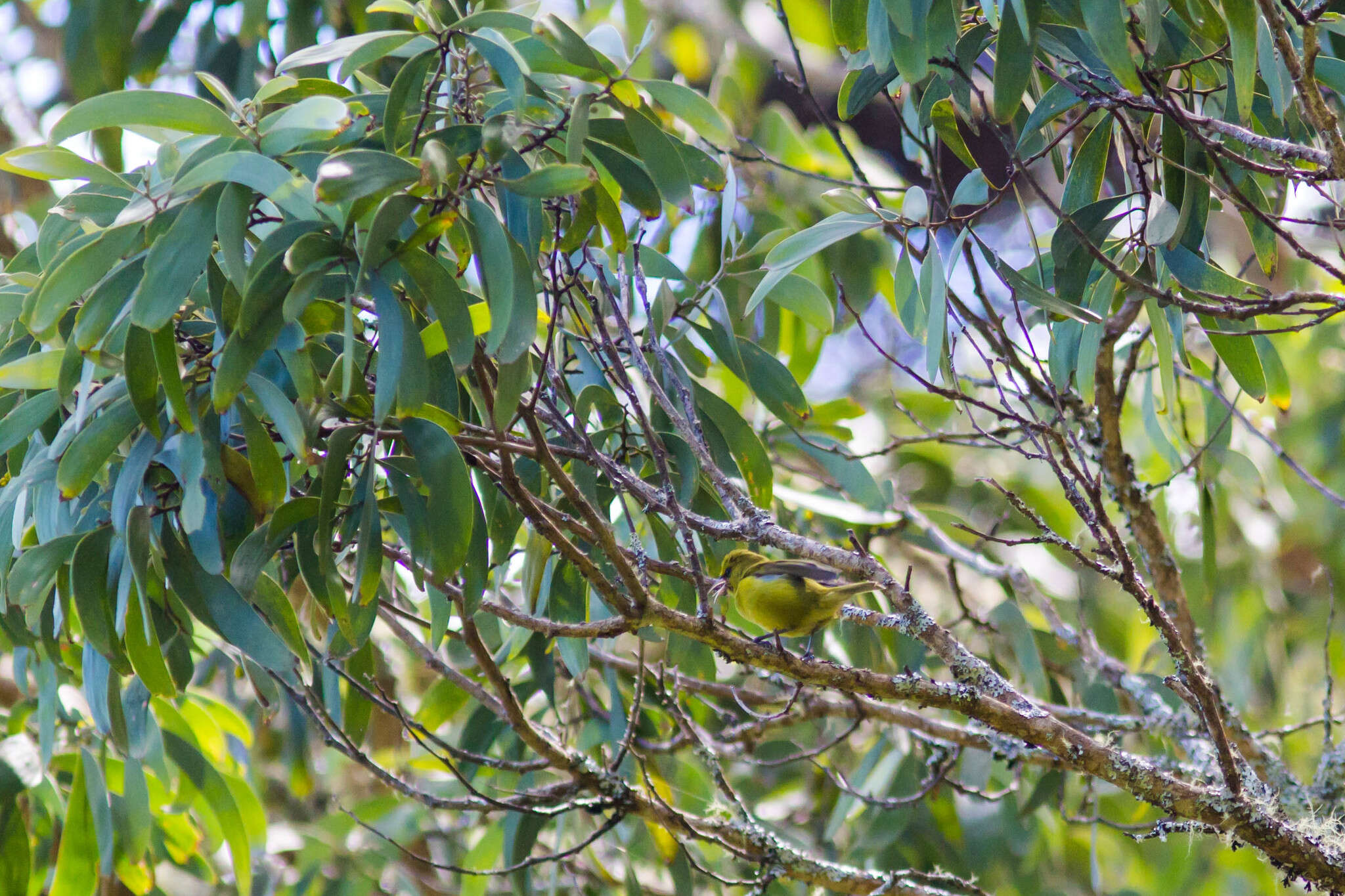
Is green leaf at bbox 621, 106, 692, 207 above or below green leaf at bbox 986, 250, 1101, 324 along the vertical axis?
above

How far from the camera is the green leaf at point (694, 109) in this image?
1708mm

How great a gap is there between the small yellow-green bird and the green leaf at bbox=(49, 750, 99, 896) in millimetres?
1714

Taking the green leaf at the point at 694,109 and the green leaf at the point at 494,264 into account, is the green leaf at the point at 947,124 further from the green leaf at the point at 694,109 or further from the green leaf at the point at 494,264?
the green leaf at the point at 494,264

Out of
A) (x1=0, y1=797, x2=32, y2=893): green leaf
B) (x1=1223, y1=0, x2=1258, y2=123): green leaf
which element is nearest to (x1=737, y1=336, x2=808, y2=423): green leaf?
(x1=1223, y1=0, x2=1258, y2=123): green leaf

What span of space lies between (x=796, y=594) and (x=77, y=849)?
1.93m

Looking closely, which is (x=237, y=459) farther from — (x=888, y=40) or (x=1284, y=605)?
(x=1284, y=605)

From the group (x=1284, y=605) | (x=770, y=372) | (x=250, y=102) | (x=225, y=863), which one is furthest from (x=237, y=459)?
(x=1284, y=605)

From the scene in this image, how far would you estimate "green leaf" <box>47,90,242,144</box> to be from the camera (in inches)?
61.0

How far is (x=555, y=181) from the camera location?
1.49m

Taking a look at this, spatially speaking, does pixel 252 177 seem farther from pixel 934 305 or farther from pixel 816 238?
pixel 934 305

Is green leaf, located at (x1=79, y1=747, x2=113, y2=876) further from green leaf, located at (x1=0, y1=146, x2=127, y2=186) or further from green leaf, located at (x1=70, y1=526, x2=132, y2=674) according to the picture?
green leaf, located at (x1=0, y1=146, x2=127, y2=186)

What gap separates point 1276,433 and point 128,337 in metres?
5.03

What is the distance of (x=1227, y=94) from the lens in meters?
1.96

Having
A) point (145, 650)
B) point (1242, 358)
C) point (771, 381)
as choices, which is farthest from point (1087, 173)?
point (145, 650)
